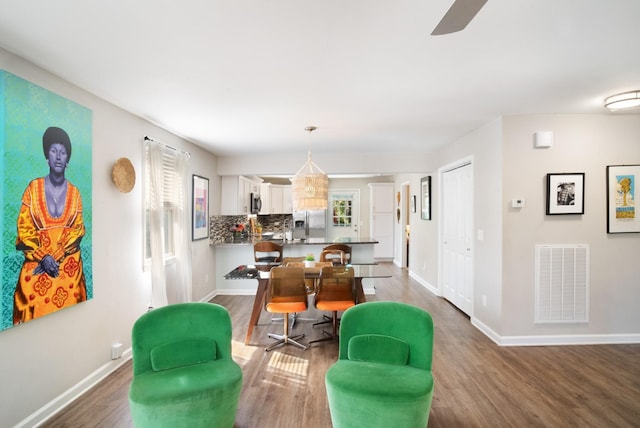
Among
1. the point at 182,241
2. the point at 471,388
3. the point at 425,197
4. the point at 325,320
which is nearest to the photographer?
the point at 471,388

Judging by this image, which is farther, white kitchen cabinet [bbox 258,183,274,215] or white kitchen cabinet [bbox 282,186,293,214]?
white kitchen cabinet [bbox 282,186,293,214]

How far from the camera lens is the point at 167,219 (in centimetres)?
393

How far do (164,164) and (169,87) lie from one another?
4.91 feet

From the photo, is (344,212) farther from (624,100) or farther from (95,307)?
(95,307)

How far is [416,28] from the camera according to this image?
1752 mm

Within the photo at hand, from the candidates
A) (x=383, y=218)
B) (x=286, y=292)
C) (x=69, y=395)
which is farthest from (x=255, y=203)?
(x=69, y=395)

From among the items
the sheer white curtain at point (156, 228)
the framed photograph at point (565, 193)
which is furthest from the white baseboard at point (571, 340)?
the sheer white curtain at point (156, 228)

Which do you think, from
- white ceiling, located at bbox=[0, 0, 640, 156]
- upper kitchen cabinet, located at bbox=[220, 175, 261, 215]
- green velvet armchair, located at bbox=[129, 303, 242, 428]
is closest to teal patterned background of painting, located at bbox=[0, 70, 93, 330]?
white ceiling, located at bbox=[0, 0, 640, 156]

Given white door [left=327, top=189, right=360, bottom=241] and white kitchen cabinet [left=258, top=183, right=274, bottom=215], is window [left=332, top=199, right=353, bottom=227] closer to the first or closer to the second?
white door [left=327, top=189, right=360, bottom=241]

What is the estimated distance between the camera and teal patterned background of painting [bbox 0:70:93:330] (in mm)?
1915

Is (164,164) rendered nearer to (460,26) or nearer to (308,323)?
(308,323)

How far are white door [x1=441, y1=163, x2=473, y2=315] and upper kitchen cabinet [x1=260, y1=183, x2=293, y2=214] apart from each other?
413cm

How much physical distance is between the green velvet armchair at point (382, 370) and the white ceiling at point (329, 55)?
1.72 meters

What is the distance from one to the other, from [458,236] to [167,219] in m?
4.03
